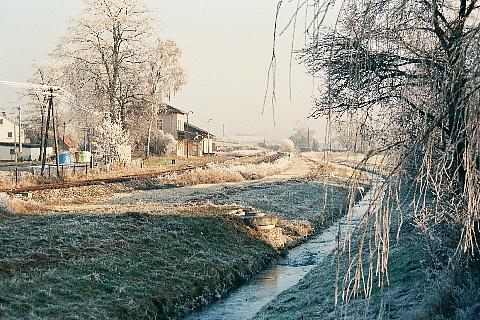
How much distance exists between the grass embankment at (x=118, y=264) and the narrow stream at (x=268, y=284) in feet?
1.43

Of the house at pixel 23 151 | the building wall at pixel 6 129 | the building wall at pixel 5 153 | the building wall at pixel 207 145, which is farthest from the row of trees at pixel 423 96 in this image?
the building wall at pixel 6 129

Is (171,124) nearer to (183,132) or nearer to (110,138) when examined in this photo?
(183,132)

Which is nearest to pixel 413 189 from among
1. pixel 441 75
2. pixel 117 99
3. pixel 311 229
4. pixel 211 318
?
pixel 441 75

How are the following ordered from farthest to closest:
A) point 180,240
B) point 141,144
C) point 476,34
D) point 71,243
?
point 141,144, point 180,240, point 71,243, point 476,34

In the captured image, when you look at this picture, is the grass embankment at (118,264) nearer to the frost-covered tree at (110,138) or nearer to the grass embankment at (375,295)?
the grass embankment at (375,295)

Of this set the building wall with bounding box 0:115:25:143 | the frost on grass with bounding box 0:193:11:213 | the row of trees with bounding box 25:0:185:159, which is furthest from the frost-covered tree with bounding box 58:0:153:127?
the building wall with bounding box 0:115:25:143

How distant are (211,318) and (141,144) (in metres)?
46.8

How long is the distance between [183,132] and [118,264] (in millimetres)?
57272

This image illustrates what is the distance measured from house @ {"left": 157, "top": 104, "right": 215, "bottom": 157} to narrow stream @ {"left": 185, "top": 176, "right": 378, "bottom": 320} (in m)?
47.4

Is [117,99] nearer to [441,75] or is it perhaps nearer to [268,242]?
[268,242]

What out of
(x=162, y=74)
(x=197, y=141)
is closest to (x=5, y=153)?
(x=197, y=141)

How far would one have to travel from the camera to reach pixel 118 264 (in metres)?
14.4

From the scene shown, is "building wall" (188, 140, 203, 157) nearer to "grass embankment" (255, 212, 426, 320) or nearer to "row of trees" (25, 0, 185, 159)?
"row of trees" (25, 0, 185, 159)

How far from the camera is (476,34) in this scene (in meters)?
3.41
